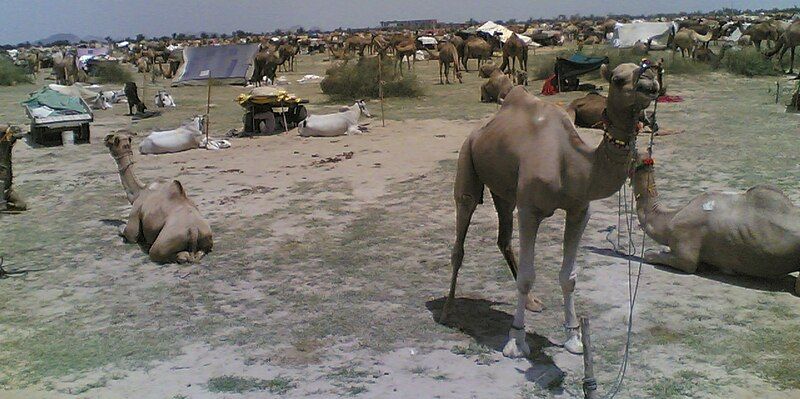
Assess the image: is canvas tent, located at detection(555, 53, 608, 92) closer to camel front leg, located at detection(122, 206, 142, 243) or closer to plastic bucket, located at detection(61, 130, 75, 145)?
plastic bucket, located at detection(61, 130, 75, 145)

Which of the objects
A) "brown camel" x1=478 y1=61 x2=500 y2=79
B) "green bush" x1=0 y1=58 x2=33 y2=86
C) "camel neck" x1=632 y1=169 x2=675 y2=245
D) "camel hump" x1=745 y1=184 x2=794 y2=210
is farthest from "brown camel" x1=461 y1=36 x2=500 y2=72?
"camel hump" x1=745 y1=184 x2=794 y2=210

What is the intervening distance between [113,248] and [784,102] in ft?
48.7

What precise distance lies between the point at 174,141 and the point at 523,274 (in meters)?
10.6

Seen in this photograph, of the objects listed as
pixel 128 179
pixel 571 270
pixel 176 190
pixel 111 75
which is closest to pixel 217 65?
pixel 111 75

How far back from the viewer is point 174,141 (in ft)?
45.2

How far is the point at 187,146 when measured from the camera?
13977mm

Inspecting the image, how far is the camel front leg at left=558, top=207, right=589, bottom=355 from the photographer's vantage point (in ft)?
15.3

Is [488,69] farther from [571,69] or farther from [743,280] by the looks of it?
[571,69]

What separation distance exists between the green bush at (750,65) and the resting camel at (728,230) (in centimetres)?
1875

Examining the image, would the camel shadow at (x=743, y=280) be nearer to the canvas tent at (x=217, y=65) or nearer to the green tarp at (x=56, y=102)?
the green tarp at (x=56, y=102)

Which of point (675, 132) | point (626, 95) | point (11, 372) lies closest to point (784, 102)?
point (675, 132)

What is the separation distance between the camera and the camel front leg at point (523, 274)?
4.57 metres

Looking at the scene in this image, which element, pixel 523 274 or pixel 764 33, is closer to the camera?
pixel 523 274

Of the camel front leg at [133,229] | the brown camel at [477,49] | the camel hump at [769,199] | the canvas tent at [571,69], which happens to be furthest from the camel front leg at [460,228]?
the brown camel at [477,49]
